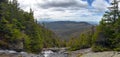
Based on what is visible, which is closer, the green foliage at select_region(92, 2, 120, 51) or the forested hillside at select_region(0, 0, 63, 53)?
the green foliage at select_region(92, 2, 120, 51)

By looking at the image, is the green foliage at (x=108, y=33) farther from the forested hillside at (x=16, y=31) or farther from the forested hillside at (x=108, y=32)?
the forested hillside at (x=16, y=31)

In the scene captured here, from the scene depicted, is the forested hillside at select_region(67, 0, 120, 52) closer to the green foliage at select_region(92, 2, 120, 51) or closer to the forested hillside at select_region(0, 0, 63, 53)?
the green foliage at select_region(92, 2, 120, 51)

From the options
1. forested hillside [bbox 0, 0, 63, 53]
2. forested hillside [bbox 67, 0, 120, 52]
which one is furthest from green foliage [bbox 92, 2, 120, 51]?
forested hillside [bbox 0, 0, 63, 53]

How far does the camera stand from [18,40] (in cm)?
8212

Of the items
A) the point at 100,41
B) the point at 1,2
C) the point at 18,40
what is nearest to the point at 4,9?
the point at 1,2

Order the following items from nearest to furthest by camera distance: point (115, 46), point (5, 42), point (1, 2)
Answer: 1. point (115, 46)
2. point (5, 42)
3. point (1, 2)

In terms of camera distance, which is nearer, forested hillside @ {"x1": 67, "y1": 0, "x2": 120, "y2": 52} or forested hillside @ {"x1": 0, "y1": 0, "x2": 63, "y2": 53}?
forested hillside @ {"x1": 67, "y1": 0, "x2": 120, "y2": 52}

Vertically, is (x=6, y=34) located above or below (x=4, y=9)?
below

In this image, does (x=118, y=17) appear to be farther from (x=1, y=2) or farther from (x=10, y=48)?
(x=1, y=2)

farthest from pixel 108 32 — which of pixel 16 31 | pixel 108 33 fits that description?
pixel 16 31

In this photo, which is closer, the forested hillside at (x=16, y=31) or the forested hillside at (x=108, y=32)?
the forested hillside at (x=108, y=32)

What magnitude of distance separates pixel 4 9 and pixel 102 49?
34410 millimetres

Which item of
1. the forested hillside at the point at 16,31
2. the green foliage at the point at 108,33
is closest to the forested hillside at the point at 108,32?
the green foliage at the point at 108,33

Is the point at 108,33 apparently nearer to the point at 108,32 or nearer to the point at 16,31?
the point at 108,32
